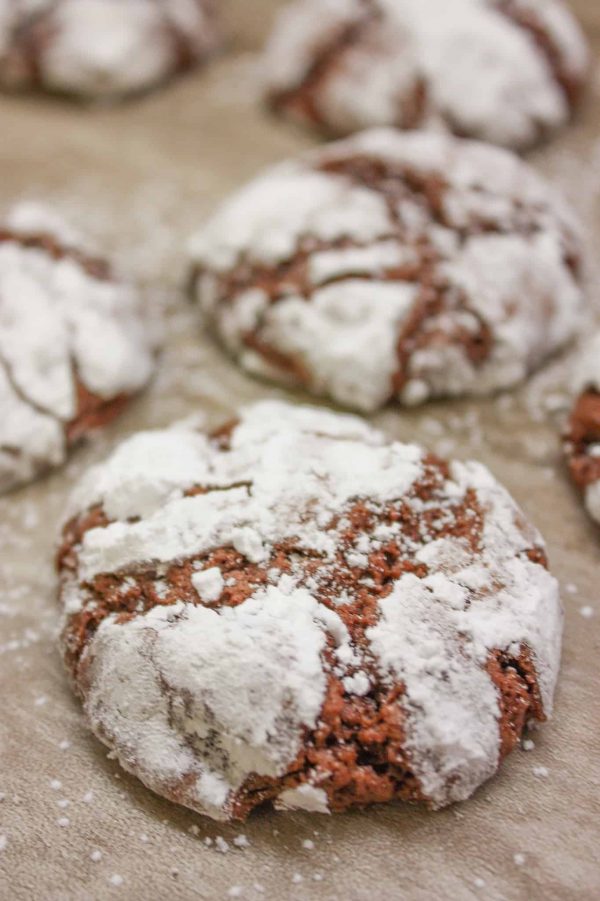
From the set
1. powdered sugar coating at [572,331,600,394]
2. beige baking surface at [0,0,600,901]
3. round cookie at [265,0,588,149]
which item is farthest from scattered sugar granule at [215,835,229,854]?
round cookie at [265,0,588,149]

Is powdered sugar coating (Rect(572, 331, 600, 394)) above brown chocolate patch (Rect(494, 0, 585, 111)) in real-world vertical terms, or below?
below

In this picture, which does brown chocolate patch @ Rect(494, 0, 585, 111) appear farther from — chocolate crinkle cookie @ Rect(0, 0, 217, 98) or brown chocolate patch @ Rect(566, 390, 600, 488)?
brown chocolate patch @ Rect(566, 390, 600, 488)

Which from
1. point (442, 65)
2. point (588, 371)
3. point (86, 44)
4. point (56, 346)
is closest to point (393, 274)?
point (588, 371)

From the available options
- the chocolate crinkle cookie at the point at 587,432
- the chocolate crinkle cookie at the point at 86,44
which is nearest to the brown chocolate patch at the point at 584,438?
the chocolate crinkle cookie at the point at 587,432

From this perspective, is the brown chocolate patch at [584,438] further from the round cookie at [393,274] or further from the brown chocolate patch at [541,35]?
the brown chocolate patch at [541,35]

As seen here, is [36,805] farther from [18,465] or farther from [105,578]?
[18,465]
